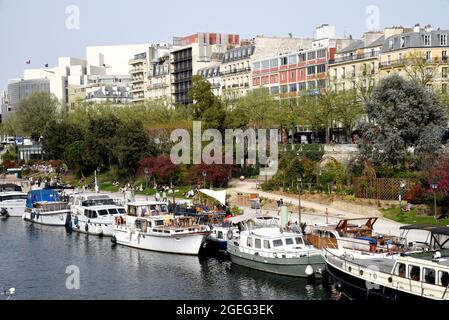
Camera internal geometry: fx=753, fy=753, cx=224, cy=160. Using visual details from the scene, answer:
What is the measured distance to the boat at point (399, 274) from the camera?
1134 inches

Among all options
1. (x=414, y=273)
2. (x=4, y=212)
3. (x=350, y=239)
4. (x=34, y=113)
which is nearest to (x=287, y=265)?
(x=350, y=239)

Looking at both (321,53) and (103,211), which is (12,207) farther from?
(321,53)

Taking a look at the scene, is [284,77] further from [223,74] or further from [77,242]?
[77,242]

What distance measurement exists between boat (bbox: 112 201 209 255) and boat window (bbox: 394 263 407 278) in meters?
17.0

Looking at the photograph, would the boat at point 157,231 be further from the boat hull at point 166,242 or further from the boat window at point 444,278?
the boat window at point 444,278

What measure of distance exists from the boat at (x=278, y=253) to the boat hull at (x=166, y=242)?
349 cm

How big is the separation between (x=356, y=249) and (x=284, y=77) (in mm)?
59005

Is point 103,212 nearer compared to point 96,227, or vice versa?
point 96,227

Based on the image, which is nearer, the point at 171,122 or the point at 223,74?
the point at 171,122

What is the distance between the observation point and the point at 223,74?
110 meters

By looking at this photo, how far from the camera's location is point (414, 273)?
2977 centimetres

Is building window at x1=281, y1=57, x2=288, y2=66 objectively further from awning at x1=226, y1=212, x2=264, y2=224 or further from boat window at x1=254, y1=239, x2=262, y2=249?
boat window at x1=254, y1=239, x2=262, y2=249

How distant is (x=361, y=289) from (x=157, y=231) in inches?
706
